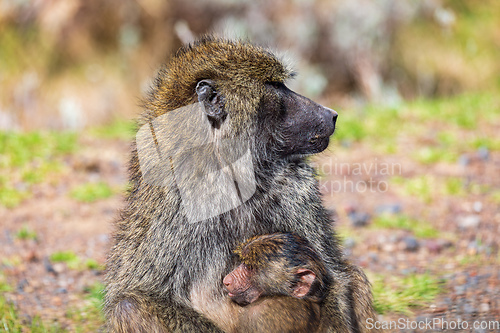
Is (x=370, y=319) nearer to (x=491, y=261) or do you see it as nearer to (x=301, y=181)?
(x=301, y=181)

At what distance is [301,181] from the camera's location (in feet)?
9.12

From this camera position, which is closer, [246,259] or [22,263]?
[246,259]

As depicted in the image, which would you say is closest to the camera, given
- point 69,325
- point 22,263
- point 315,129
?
point 315,129

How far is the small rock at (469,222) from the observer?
477 centimetres

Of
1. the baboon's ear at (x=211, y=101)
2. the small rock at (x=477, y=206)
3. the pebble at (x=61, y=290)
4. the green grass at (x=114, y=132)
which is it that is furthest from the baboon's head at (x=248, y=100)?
the green grass at (x=114, y=132)

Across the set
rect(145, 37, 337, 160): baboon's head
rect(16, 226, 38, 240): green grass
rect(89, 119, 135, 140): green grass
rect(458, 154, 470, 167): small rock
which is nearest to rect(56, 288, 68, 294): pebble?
rect(16, 226, 38, 240): green grass

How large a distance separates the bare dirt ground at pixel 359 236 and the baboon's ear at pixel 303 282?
860 millimetres

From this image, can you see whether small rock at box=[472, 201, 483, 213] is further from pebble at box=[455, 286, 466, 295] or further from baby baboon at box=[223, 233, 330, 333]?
baby baboon at box=[223, 233, 330, 333]

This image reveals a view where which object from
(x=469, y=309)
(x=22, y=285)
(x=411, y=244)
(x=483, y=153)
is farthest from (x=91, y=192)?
(x=483, y=153)

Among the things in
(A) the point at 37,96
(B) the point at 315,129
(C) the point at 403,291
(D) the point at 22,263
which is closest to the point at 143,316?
(B) the point at 315,129

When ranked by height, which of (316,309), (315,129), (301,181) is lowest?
(316,309)

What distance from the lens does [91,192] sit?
566cm

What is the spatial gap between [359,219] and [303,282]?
8.37ft

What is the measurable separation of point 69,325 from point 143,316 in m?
1.10
